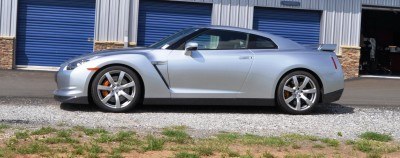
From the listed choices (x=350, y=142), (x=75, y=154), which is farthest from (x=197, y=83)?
(x=75, y=154)

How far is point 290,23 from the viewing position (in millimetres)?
20750

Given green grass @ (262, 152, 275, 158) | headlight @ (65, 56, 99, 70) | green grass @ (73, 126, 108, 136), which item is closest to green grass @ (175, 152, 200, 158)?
green grass @ (262, 152, 275, 158)

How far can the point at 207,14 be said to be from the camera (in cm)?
2014

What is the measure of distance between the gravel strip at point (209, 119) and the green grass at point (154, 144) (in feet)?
2.51

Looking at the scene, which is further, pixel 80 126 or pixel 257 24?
pixel 257 24

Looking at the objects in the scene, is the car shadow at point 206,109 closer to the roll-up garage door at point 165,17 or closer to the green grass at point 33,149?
the green grass at point 33,149

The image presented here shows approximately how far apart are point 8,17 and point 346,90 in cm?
945

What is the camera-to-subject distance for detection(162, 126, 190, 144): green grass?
24.6 ft

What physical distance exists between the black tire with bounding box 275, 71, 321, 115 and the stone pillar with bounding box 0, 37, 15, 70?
36.2ft

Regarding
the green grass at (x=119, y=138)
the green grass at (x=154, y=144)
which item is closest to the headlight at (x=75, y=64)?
the green grass at (x=119, y=138)

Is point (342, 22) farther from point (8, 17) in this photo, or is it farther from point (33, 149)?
point (33, 149)

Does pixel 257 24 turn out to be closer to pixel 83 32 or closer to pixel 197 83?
pixel 83 32

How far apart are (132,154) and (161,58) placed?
354 centimetres

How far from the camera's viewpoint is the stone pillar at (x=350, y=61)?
20.9 meters
